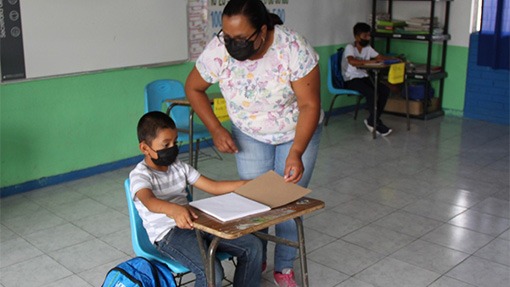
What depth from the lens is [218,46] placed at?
2488 millimetres

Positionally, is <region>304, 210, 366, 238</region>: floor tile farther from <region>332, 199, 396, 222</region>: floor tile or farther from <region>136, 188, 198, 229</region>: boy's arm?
<region>136, 188, 198, 229</region>: boy's arm

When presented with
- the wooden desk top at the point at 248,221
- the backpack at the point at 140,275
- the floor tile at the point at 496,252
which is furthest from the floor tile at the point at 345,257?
the backpack at the point at 140,275

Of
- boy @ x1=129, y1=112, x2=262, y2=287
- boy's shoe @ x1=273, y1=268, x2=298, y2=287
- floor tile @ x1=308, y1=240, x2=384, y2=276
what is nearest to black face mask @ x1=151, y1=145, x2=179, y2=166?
boy @ x1=129, y1=112, x2=262, y2=287

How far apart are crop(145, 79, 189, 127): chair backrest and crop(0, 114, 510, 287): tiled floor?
0.54 metres

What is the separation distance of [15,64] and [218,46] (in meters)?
2.37

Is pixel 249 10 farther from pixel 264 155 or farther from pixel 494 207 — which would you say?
pixel 494 207

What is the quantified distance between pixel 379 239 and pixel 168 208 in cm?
183

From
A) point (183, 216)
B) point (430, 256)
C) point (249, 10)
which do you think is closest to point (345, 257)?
point (430, 256)

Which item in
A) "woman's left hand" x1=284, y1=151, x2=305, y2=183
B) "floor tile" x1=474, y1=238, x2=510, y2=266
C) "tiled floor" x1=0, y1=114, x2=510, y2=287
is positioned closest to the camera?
"woman's left hand" x1=284, y1=151, x2=305, y2=183

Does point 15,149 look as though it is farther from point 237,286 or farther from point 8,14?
point 237,286

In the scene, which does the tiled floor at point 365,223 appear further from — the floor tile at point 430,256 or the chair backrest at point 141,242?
the chair backrest at point 141,242

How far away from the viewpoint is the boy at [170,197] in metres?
2.22

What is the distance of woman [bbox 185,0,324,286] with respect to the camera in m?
2.30

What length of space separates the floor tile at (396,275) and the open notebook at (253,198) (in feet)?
3.38
